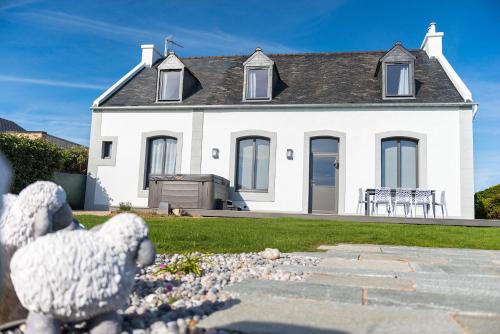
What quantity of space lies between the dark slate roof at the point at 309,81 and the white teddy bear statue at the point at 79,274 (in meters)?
12.3

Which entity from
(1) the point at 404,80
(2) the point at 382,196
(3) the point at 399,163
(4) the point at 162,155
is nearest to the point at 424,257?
(2) the point at 382,196

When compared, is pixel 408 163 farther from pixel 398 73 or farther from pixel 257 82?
pixel 257 82

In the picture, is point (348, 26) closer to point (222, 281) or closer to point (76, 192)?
point (76, 192)

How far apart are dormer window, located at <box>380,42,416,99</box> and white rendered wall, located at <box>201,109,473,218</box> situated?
29.4 inches

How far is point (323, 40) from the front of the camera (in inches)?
658

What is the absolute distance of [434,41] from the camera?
14461 millimetres

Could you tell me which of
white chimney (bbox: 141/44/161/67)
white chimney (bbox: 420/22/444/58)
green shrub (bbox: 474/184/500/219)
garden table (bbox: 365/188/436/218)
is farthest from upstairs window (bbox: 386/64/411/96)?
white chimney (bbox: 141/44/161/67)

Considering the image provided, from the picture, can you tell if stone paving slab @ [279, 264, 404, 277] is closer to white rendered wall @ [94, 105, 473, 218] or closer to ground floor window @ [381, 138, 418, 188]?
white rendered wall @ [94, 105, 473, 218]

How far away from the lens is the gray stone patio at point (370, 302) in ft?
5.69

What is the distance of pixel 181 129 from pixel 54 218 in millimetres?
12647

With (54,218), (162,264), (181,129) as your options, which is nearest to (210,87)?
(181,129)

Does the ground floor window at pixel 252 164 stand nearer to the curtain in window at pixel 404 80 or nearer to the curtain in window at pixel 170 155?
the curtain in window at pixel 170 155

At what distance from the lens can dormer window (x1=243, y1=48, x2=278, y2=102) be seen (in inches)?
547

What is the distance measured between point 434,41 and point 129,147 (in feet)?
39.1
